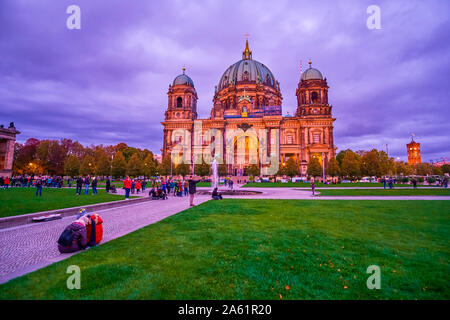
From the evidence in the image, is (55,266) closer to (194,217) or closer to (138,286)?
(138,286)

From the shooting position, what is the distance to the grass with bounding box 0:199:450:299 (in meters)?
3.69


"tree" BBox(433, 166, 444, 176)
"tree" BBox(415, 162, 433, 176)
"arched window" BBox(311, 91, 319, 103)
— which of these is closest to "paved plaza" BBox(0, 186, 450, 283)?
"arched window" BBox(311, 91, 319, 103)

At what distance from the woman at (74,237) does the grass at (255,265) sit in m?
0.37

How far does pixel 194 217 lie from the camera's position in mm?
10375

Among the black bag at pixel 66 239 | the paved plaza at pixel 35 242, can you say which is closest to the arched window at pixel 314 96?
the paved plaza at pixel 35 242

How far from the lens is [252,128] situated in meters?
76.3

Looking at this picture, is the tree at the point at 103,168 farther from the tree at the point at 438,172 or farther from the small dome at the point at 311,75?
the tree at the point at 438,172

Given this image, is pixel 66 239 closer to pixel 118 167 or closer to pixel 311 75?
pixel 118 167

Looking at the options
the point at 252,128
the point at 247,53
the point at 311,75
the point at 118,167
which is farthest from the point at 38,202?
the point at 247,53

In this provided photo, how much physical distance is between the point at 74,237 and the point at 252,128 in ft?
239

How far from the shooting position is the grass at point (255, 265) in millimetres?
3689

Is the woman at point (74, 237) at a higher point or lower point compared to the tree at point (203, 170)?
lower

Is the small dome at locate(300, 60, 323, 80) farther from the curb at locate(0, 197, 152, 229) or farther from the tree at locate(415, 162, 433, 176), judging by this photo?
the tree at locate(415, 162, 433, 176)

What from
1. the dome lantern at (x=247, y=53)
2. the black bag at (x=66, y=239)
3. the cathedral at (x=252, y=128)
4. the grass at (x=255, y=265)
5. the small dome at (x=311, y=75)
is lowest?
the grass at (x=255, y=265)
